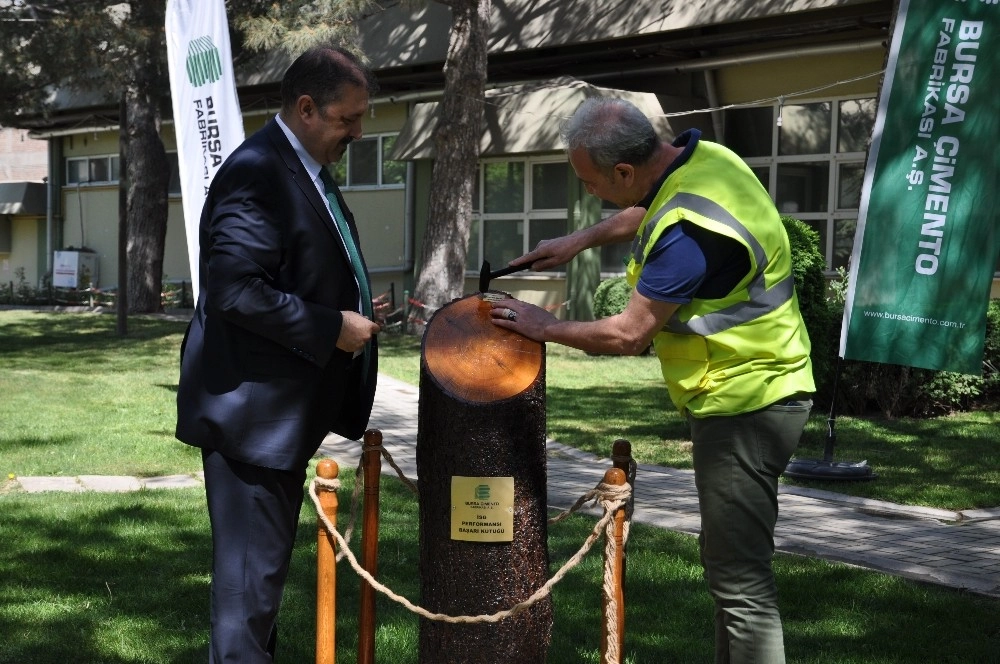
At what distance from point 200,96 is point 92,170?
25680 millimetres

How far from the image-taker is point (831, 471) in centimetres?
833

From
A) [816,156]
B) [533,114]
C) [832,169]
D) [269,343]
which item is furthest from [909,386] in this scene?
[533,114]

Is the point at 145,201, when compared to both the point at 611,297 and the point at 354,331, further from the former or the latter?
the point at 354,331

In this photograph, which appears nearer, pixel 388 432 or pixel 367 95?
pixel 367 95

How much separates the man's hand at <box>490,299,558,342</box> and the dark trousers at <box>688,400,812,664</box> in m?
0.57

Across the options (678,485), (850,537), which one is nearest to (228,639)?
(850,537)

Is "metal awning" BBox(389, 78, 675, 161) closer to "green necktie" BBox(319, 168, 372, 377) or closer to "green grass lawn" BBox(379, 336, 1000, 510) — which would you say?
"green grass lawn" BBox(379, 336, 1000, 510)

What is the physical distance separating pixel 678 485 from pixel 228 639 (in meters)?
5.03

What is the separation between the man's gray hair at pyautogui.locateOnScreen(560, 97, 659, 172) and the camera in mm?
3539

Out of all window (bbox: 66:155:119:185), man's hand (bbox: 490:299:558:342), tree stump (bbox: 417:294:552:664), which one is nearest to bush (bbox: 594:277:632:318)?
tree stump (bbox: 417:294:552:664)

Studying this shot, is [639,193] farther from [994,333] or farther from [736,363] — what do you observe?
[994,333]

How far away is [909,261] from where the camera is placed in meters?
8.12

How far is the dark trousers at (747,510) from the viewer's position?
3.56 meters

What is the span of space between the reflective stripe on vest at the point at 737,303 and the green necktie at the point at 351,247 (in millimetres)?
899
